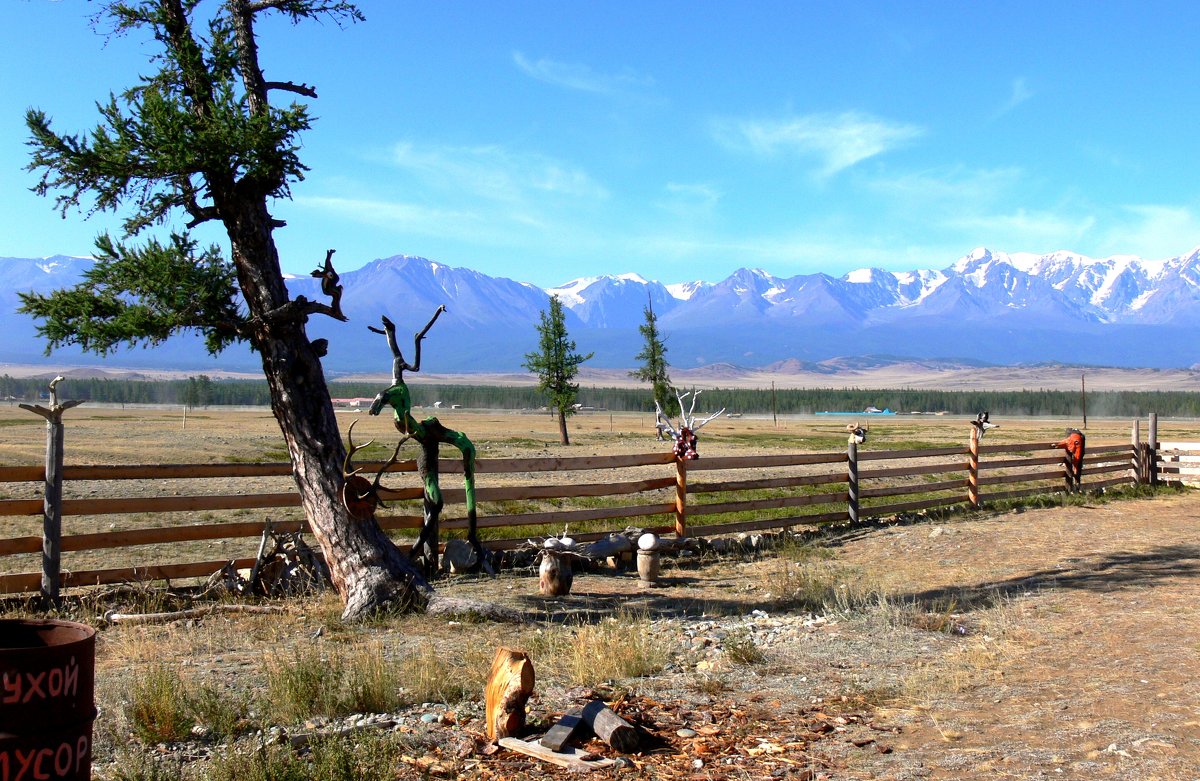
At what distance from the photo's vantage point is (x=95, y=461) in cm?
2809

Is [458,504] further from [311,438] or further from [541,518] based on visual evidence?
[311,438]

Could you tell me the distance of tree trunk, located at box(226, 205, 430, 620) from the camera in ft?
29.8

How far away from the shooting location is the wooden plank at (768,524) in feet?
46.4

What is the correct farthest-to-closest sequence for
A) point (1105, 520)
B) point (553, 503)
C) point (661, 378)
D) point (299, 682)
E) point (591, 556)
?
point (661, 378) < point (553, 503) < point (1105, 520) < point (591, 556) < point (299, 682)

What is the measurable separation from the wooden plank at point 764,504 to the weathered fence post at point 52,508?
25.8ft

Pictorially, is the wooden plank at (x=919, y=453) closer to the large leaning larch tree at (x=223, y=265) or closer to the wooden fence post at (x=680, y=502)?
the wooden fence post at (x=680, y=502)

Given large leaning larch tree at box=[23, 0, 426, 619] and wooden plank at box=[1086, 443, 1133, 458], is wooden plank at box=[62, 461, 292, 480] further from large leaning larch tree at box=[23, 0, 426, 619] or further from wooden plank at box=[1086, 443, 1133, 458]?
wooden plank at box=[1086, 443, 1133, 458]

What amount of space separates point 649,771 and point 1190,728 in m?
3.09

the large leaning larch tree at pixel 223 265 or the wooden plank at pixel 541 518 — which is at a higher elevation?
the large leaning larch tree at pixel 223 265

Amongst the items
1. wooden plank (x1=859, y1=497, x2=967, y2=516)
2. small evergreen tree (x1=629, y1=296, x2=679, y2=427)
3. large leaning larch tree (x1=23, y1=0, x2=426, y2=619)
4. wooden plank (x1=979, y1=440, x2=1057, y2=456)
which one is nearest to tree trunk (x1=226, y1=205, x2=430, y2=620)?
large leaning larch tree (x1=23, y1=0, x2=426, y2=619)

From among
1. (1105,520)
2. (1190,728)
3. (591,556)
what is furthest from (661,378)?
(1190,728)

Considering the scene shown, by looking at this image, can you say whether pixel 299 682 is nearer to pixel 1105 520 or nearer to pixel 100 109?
pixel 100 109

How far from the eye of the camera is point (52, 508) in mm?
9312

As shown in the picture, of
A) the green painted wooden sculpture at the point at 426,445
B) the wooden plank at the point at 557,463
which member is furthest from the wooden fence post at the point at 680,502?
the green painted wooden sculpture at the point at 426,445
